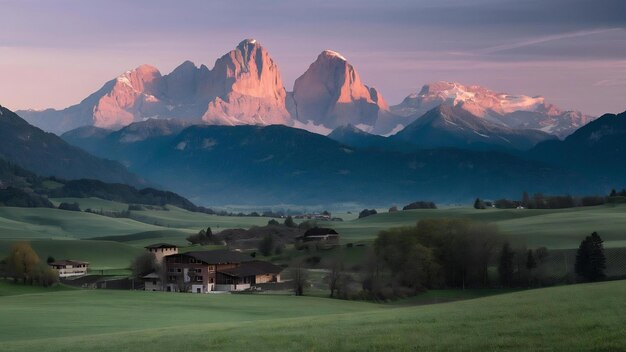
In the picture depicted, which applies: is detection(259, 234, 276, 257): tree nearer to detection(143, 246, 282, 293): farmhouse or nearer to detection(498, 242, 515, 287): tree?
detection(143, 246, 282, 293): farmhouse

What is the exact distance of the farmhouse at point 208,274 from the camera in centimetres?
11138

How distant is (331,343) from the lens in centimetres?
4028

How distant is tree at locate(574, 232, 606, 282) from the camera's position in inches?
3851

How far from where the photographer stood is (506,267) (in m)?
102

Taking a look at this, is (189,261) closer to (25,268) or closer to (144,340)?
(25,268)

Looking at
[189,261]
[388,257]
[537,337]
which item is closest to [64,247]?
[189,261]

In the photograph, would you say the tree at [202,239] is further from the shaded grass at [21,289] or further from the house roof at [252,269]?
→ the shaded grass at [21,289]

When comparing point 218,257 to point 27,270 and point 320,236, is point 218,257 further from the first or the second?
point 320,236

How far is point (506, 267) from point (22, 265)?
155ft

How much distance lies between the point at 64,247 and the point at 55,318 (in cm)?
9464

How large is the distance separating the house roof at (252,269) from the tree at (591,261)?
1286 inches

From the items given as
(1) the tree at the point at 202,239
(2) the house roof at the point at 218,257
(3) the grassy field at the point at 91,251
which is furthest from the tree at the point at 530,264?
(1) the tree at the point at 202,239

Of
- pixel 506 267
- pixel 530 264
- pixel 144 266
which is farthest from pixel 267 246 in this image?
pixel 530 264

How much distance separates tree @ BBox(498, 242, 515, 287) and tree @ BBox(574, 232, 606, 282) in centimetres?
588
